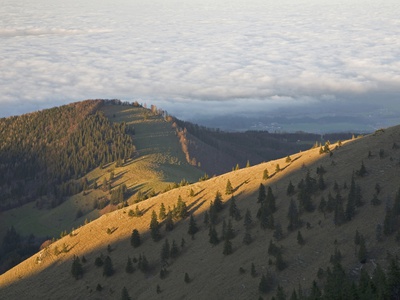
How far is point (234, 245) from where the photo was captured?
5059 inches

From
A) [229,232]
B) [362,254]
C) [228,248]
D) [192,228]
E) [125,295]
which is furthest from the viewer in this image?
[192,228]

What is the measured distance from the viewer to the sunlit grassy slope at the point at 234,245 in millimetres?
106625

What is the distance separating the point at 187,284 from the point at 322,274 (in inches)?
1308

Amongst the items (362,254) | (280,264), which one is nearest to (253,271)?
(280,264)

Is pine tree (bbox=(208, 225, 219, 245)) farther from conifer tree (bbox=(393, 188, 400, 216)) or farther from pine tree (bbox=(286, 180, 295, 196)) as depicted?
conifer tree (bbox=(393, 188, 400, 216))

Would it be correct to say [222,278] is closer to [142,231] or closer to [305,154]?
[142,231]

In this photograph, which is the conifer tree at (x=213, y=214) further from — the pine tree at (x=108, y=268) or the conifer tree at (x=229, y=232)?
the pine tree at (x=108, y=268)

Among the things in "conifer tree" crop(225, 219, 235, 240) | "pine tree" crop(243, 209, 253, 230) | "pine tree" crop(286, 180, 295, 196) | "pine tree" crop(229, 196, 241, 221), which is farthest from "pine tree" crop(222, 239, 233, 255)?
"pine tree" crop(286, 180, 295, 196)

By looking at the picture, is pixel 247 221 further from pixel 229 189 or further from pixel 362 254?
pixel 362 254

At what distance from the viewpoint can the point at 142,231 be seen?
6314 inches

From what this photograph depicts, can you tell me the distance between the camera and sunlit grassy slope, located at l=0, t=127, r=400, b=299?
106625 mm

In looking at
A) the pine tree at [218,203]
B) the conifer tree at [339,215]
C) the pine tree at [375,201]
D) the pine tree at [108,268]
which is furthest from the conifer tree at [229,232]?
the pine tree at [375,201]

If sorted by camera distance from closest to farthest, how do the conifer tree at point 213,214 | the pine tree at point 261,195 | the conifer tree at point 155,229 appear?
the pine tree at point 261,195 < the conifer tree at point 213,214 < the conifer tree at point 155,229

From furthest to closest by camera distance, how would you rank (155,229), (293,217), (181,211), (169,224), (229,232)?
(181,211)
(169,224)
(155,229)
(229,232)
(293,217)
